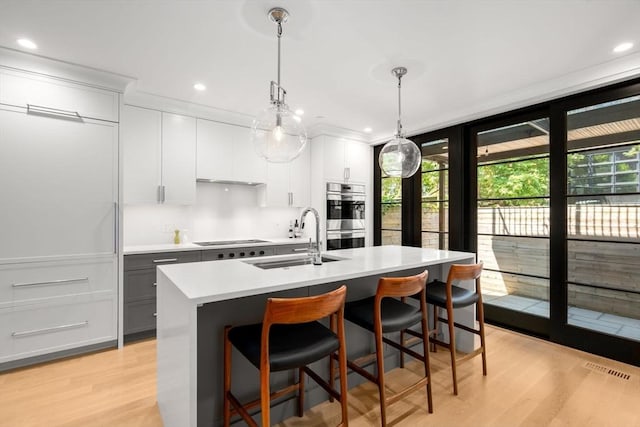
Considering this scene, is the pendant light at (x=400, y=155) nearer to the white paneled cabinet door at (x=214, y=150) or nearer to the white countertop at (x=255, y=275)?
the white countertop at (x=255, y=275)

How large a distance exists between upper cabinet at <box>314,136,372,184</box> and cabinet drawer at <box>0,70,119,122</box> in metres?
2.60

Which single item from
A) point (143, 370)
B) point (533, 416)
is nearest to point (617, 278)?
point (533, 416)

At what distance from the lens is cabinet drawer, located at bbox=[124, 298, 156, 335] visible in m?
3.02

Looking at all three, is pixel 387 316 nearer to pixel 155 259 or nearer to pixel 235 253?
pixel 235 253

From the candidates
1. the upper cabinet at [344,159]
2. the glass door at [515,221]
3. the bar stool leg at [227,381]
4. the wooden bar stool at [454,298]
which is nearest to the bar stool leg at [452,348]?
the wooden bar stool at [454,298]

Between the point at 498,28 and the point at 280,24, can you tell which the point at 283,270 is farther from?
the point at 498,28

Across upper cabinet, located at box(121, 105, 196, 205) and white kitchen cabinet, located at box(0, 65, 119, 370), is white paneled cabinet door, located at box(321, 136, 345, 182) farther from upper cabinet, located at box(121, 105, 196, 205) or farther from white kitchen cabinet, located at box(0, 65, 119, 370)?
white kitchen cabinet, located at box(0, 65, 119, 370)

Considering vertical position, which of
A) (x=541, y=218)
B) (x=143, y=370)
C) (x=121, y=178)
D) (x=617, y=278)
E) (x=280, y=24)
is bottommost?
(x=143, y=370)

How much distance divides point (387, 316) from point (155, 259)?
97.7 inches

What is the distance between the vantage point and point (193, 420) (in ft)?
4.45

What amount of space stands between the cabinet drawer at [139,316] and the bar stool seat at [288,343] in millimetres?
2003

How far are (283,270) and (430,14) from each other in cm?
189

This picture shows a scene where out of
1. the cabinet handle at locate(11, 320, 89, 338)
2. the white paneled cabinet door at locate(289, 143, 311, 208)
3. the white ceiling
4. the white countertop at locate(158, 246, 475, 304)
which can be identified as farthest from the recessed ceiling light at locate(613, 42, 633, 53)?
the cabinet handle at locate(11, 320, 89, 338)

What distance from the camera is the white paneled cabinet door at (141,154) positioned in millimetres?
3305
